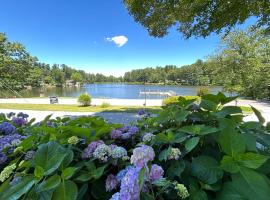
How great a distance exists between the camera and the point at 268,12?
541 cm

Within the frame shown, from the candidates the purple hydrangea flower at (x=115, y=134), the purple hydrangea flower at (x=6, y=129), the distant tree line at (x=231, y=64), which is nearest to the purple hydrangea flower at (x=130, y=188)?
the purple hydrangea flower at (x=115, y=134)

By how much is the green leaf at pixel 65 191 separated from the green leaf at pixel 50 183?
0.02 meters

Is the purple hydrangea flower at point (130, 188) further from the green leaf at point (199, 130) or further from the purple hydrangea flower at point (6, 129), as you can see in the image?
the purple hydrangea flower at point (6, 129)

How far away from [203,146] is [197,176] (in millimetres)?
175

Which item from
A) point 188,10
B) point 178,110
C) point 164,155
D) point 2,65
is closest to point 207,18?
point 188,10

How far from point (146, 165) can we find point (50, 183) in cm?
25

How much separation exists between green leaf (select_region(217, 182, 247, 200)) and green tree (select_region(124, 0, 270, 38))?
16.3 ft

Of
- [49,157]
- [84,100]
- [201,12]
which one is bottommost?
[84,100]

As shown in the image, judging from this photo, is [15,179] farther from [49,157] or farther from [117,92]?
[117,92]

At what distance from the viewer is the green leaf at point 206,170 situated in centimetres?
70

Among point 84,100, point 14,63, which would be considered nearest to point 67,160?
point 14,63

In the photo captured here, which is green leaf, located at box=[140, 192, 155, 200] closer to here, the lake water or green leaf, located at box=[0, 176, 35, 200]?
green leaf, located at box=[0, 176, 35, 200]

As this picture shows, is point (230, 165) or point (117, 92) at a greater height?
point (230, 165)

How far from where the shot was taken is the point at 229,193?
647 millimetres
